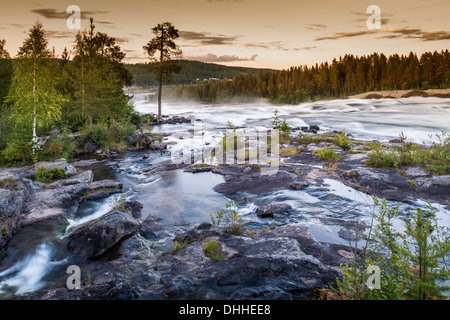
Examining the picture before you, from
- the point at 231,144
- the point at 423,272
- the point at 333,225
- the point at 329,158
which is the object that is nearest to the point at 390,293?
the point at 423,272

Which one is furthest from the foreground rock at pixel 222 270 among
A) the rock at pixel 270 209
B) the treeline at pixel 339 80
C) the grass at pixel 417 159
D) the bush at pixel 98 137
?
the treeline at pixel 339 80

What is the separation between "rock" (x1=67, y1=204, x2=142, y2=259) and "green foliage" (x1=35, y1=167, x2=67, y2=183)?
6.34m

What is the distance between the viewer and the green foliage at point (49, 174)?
12531 mm

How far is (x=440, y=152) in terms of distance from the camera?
12.3 m

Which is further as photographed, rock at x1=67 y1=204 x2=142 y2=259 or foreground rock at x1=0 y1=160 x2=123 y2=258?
foreground rock at x1=0 y1=160 x2=123 y2=258

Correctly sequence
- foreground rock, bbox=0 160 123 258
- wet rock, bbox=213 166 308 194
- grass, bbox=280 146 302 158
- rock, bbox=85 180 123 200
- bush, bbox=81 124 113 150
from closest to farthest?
1. foreground rock, bbox=0 160 123 258
2. rock, bbox=85 180 123 200
3. wet rock, bbox=213 166 308 194
4. grass, bbox=280 146 302 158
5. bush, bbox=81 124 113 150

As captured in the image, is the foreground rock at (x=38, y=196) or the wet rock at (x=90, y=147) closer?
the foreground rock at (x=38, y=196)

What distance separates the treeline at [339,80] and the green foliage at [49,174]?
67676 mm

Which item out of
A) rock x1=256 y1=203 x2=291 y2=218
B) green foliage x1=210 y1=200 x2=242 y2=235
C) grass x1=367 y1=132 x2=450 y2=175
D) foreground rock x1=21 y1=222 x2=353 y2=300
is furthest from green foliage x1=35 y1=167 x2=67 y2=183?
grass x1=367 y1=132 x2=450 y2=175

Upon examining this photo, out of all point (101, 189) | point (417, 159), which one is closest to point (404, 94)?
point (417, 159)

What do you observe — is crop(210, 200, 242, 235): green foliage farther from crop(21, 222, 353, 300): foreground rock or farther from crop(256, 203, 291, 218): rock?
crop(256, 203, 291, 218): rock

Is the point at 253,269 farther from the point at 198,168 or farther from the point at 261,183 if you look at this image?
the point at 198,168

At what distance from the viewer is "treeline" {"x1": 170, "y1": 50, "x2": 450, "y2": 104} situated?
62.7m

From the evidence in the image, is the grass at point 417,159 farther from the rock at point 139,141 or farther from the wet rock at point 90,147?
the wet rock at point 90,147
